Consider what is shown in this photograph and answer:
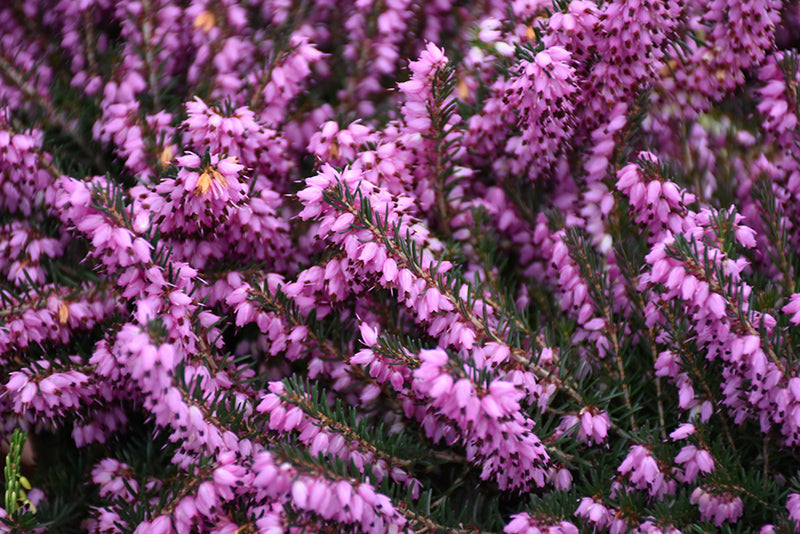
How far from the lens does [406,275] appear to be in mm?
1553

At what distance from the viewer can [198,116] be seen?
1.92 m

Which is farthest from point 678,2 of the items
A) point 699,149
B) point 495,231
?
point 495,231

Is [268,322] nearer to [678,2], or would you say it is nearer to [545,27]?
[545,27]

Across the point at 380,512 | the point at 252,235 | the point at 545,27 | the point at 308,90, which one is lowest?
the point at 380,512

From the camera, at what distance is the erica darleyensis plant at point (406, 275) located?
58.1 inches

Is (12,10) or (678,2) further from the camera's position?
(12,10)

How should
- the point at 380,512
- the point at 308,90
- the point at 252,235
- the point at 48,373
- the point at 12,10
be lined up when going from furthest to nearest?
the point at 12,10, the point at 308,90, the point at 252,235, the point at 48,373, the point at 380,512

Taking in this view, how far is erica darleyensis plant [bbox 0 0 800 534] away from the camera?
1.48 meters

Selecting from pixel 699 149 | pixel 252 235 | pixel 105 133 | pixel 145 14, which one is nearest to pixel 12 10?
pixel 145 14

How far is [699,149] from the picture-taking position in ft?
7.22

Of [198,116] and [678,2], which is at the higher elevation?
[678,2]

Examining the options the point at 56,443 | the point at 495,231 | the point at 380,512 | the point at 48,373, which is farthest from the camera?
the point at 495,231

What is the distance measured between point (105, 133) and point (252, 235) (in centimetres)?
71

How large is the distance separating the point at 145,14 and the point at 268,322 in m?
1.39
